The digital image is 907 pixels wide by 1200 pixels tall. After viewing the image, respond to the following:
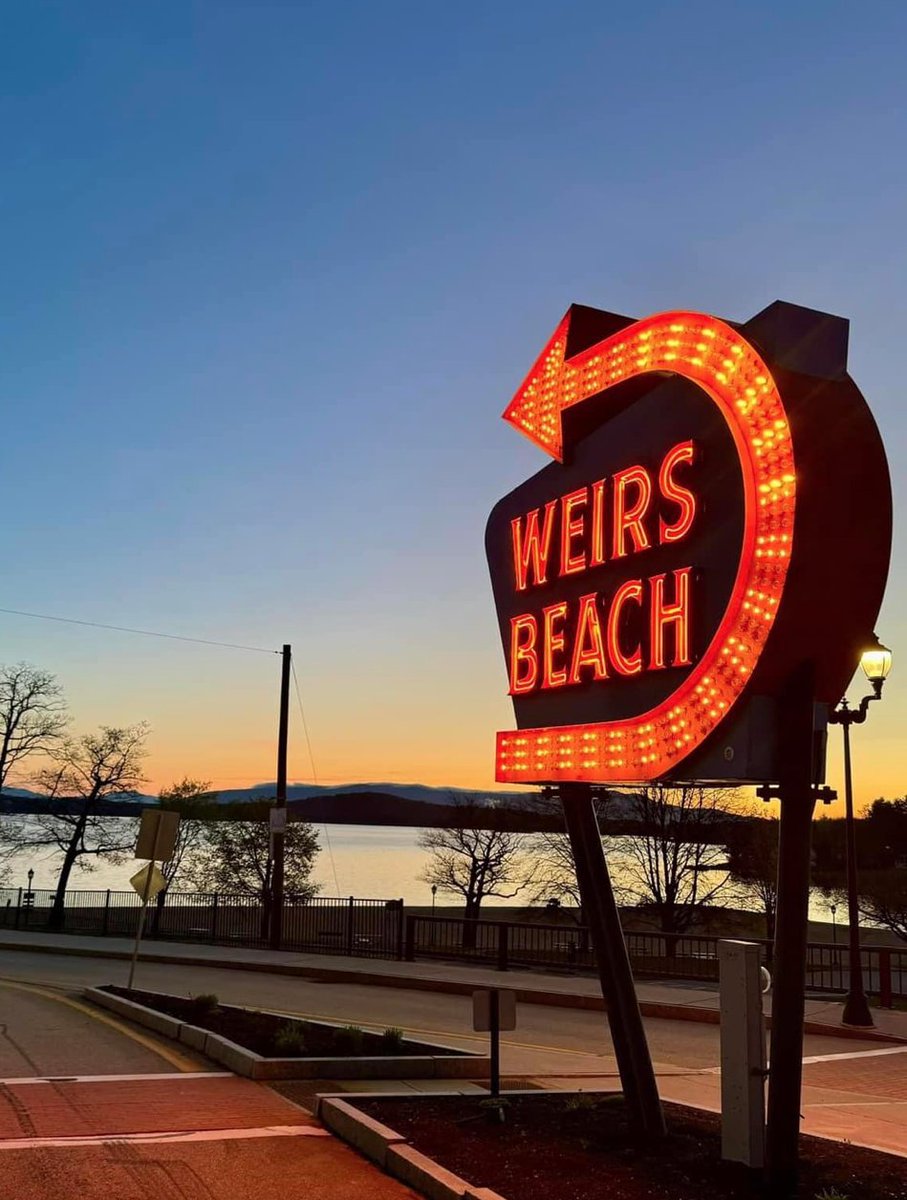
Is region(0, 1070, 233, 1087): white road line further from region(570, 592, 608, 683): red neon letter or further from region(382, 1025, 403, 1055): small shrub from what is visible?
region(570, 592, 608, 683): red neon letter

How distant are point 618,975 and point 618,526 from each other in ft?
12.0

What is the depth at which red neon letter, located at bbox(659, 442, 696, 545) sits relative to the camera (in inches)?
290

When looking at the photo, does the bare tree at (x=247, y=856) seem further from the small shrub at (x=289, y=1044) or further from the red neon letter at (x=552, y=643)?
the red neon letter at (x=552, y=643)

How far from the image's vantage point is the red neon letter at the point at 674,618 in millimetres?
7207

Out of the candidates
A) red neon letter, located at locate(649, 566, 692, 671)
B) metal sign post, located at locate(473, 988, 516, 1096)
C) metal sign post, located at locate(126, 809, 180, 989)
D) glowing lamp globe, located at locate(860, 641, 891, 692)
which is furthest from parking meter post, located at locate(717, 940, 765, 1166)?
metal sign post, located at locate(126, 809, 180, 989)

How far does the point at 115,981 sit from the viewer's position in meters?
21.4

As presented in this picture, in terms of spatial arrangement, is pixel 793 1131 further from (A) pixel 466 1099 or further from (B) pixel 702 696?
(A) pixel 466 1099

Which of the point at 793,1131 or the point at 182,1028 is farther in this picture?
the point at 182,1028

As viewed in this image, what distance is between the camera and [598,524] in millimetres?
8523

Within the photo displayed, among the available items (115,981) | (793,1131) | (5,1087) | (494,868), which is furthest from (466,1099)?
(494,868)

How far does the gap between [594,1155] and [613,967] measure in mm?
1498

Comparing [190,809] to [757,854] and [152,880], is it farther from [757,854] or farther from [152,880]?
[152,880]

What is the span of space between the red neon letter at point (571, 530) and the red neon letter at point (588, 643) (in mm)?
325

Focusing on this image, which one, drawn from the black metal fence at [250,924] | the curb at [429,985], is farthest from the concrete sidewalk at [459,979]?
the black metal fence at [250,924]
